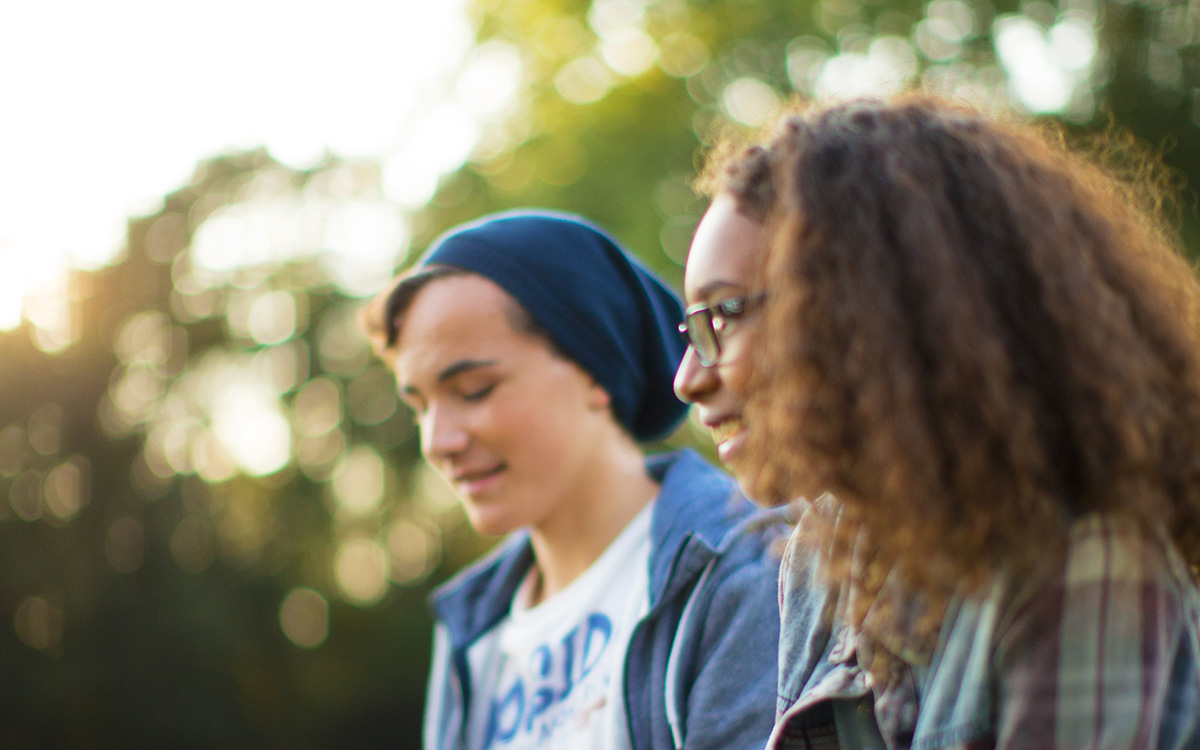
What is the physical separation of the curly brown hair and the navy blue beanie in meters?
1.29

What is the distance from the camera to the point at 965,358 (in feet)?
3.74

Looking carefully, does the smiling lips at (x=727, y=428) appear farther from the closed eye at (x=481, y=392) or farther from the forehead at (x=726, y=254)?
the closed eye at (x=481, y=392)

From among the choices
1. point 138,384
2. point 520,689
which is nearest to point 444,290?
point 520,689

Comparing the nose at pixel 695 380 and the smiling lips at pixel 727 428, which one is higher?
the nose at pixel 695 380

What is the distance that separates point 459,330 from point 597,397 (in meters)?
0.41

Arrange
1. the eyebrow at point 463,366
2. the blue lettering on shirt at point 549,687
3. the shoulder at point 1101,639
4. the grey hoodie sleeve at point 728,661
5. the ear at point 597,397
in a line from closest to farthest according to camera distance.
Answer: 1. the shoulder at point 1101,639
2. the grey hoodie sleeve at point 728,661
3. the blue lettering on shirt at point 549,687
4. the eyebrow at point 463,366
5. the ear at point 597,397

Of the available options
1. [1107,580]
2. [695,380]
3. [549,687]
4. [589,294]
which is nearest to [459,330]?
[589,294]

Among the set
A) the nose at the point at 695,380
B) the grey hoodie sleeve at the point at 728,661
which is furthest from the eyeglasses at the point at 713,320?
the grey hoodie sleeve at the point at 728,661

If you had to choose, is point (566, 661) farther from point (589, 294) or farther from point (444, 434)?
point (589, 294)

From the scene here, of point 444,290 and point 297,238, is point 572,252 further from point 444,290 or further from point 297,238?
point 297,238

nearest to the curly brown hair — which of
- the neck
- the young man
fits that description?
the young man

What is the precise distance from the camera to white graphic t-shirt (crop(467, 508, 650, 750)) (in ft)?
7.39

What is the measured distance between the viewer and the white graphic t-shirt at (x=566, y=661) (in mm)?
2252

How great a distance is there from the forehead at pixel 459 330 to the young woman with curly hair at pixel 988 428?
4.13 feet
